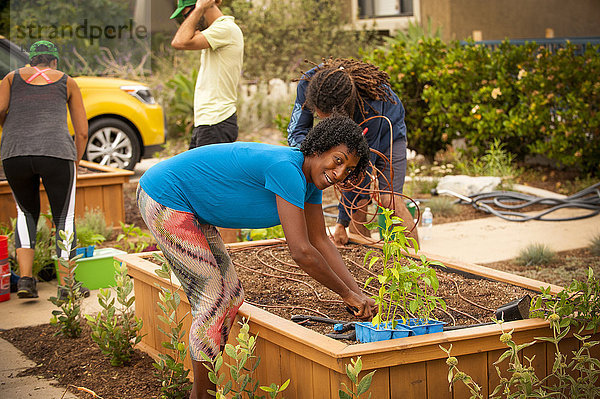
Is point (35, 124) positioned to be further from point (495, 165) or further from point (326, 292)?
point (495, 165)

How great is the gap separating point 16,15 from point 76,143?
46.6ft

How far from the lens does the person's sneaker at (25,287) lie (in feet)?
17.9

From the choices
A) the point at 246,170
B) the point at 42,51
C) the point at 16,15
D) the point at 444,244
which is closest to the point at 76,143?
the point at 42,51

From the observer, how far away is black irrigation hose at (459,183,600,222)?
26.0 ft

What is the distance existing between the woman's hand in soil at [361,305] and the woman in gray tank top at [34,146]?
2788 mm

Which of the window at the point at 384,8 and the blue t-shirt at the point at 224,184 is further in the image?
the window at the point at 384,8

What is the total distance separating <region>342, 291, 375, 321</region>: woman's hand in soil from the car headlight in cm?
763

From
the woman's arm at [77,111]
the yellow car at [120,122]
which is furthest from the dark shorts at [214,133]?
the yellow car at [120,122]

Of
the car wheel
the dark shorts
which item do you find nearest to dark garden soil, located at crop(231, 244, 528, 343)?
the dark shorts

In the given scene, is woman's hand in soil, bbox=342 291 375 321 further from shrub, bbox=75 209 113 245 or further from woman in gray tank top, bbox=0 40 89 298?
shrub, bbox=75 209 113 245

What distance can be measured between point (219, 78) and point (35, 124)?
148 centimetres

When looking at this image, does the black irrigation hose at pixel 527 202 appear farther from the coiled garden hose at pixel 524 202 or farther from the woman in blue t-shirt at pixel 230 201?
the woman in blue t-shirt at pixel 230 201

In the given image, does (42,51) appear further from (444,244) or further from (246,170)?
(444,244)

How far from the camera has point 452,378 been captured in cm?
278
